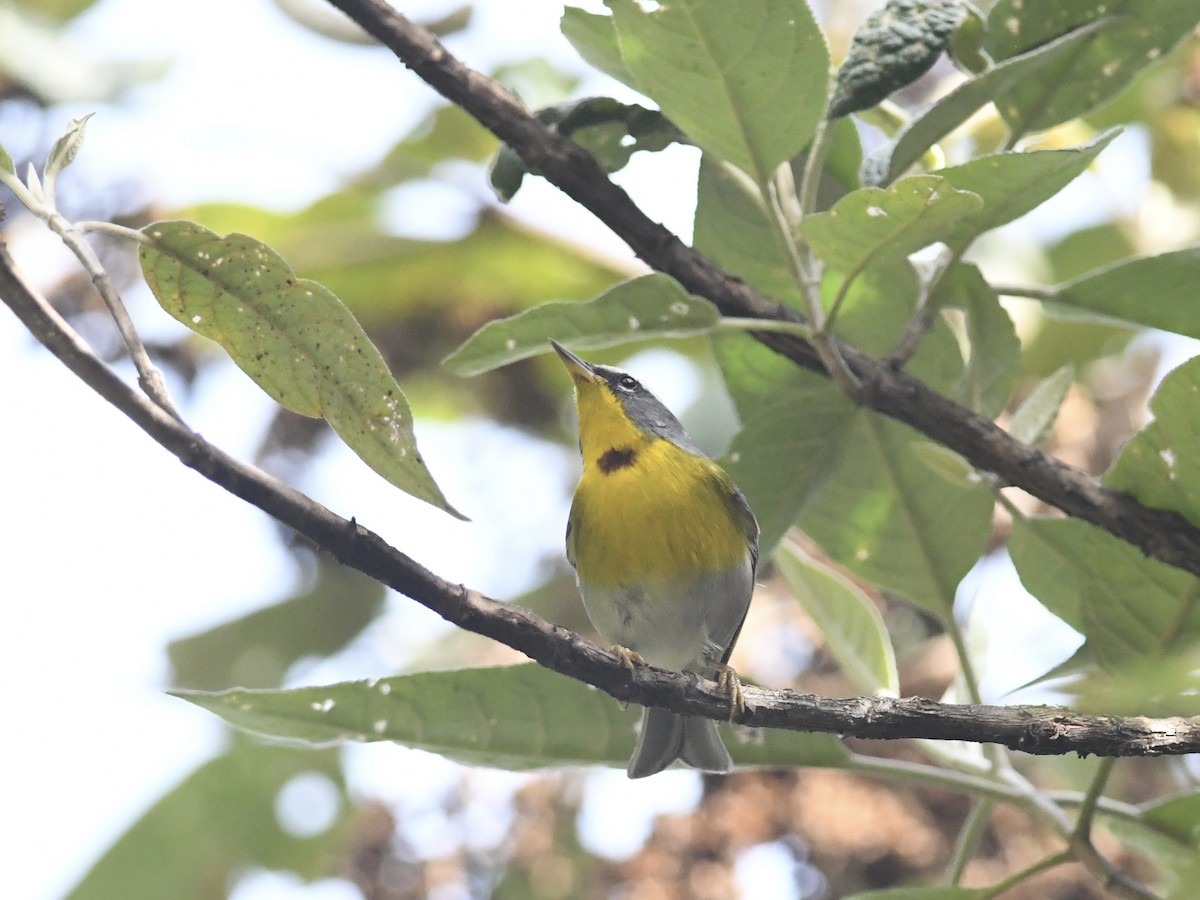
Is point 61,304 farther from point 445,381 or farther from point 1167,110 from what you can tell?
point 1167,110

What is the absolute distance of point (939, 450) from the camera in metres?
2.52

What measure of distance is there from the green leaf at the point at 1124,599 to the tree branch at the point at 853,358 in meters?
0.12

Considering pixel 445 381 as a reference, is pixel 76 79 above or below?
above

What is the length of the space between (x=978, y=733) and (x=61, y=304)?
3.55 m

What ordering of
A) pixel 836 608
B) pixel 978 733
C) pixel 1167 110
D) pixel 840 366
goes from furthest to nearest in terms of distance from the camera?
pixel 1167 110, pixel 836 608, pixel 840 366, pixel 978 733

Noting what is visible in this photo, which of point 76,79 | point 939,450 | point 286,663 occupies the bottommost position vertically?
point 286,663

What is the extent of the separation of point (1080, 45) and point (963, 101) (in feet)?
1.39

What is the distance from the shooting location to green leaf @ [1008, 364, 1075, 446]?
261cm

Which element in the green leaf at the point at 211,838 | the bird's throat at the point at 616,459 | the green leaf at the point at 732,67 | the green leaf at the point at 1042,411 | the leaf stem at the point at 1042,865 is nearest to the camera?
the green leaf at the point at 732,67

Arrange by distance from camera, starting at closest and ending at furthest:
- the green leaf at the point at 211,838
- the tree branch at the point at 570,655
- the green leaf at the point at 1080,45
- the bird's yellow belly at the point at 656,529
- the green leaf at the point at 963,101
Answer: the tree branch at the point at 570,655, the green leaf at the point at 963,101, the green leaf at the point at 1080,45, the bird's yellow belly at the point at 656,529, the green leaf at the point at 211,838

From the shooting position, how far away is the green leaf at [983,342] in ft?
8.23

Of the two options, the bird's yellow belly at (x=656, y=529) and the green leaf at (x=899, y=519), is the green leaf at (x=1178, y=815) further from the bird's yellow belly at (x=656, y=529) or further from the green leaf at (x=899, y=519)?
the bird's yellow belly at (x=656, y=529)

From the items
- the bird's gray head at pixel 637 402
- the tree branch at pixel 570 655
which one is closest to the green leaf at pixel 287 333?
the tree branch at pixel 570 655

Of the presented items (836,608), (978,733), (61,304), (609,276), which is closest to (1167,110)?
(609,276)
